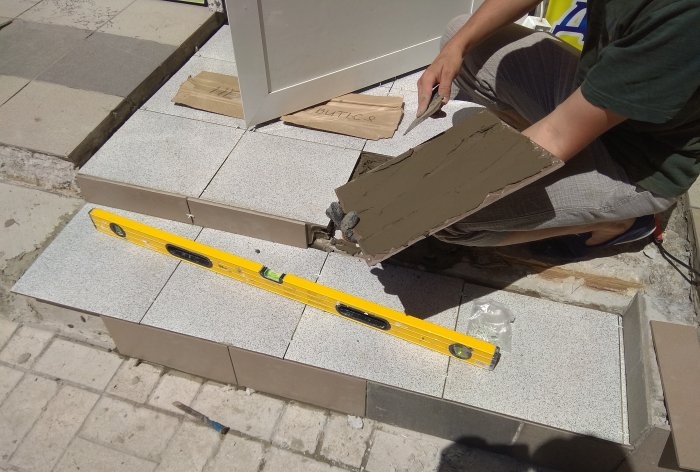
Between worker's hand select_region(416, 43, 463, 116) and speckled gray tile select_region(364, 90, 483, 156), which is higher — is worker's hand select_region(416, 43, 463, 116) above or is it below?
above

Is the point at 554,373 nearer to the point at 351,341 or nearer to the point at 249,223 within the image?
the point at 351,341

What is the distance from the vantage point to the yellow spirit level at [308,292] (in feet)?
7.99

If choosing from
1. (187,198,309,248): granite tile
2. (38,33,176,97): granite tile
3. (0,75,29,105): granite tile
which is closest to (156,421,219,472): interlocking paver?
(187,198,309,248): granite tile

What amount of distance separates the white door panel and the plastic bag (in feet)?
5.91

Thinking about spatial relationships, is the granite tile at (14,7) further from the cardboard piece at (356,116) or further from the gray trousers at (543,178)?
the gray trousers at (543,178)

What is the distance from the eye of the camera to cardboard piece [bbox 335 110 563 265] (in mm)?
2016

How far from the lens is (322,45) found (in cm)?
337

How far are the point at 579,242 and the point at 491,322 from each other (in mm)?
629

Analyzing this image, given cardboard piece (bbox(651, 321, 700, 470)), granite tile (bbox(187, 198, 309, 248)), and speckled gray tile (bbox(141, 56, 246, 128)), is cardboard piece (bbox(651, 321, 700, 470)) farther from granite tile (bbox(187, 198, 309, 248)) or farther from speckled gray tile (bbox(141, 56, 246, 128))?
speckled gray tile (bbox(141, 56, 246, 128))

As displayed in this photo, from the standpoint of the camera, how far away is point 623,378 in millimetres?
2502

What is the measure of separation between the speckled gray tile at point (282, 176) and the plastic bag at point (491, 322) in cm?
93

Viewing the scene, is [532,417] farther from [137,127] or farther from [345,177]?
[137,127]

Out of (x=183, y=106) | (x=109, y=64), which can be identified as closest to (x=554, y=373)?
(x=183, y=106)

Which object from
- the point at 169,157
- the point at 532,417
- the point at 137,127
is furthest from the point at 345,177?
the point at 532,417
